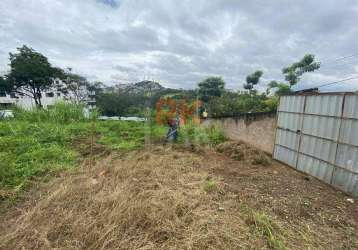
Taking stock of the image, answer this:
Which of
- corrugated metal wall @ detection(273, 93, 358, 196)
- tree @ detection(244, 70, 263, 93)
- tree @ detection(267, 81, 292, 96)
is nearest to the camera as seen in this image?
corrugated metal wall @ detection(273, 93, 358, 196)

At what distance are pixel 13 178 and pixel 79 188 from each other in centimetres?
169

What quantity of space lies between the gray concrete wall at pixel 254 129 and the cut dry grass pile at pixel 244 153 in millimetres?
710

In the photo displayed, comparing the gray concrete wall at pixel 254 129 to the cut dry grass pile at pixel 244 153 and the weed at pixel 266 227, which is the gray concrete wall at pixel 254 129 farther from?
the weed at pixel 266 227

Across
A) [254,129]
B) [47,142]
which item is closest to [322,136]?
[254,129]

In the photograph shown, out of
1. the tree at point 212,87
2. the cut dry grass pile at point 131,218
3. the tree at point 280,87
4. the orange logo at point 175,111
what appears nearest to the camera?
the cut dry grass pile at point 131,218

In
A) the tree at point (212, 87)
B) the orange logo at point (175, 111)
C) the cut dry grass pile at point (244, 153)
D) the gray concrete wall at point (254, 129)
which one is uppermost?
the tree at point (212, 87)

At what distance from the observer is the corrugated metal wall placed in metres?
3.64

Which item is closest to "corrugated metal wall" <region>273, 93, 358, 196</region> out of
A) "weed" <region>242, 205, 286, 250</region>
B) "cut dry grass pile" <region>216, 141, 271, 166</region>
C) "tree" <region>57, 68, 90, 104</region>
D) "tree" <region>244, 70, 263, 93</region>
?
"cut dry grass pile" <region>216, 141, 271, 166</region>

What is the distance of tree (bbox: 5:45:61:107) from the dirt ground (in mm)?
16602

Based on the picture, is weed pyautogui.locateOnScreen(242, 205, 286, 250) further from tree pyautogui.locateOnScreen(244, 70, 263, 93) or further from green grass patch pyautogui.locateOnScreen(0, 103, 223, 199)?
tree pyautogui.locateOnScreen(244, 70, 263, 93)

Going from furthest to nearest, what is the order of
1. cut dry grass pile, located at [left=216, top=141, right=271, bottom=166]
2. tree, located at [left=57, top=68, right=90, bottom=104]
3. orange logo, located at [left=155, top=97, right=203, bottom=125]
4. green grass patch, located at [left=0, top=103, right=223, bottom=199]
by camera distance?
tree, located at [left=57, top=68, right=90, bottom=104] → orange logo, located at [left=155, top=97, right=203, bottom=125] → cut dry grass pile, located at [left=216, top=141, right=271, bottom=166] → green grass patch, located at [left=0, top=103, right=223, bottom=199]

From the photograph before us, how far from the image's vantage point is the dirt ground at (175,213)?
2.02 meters

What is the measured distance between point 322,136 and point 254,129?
9.06 feet

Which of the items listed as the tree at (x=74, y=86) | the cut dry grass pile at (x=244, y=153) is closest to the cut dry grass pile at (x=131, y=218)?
the cut dry grass pile at (x=244, y=153)
